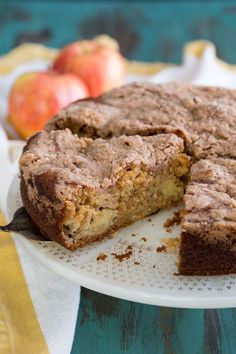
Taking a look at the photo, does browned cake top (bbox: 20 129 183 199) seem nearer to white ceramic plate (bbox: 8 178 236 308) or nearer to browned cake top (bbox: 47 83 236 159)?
browned cake top (bbox: 47 83 236 159)

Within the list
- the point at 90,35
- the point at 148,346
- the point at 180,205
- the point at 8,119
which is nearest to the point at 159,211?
A: the point at 180,205

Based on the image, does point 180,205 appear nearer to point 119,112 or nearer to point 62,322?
point 119,112

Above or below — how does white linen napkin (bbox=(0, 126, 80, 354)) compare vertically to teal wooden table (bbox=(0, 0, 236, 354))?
below

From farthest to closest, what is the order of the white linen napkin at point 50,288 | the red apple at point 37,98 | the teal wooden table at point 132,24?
the teal wooden table at point 132,24
the red apple at point 37,98
the white linen napkin at point 50,288

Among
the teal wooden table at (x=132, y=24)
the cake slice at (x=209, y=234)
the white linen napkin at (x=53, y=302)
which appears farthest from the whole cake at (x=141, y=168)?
the teal wooden table at (x=132, y=24)

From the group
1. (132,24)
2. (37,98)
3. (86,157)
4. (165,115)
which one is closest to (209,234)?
(86,157)

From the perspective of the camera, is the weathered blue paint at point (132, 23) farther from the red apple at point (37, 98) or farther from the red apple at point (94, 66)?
the red apple at point (37, 98)

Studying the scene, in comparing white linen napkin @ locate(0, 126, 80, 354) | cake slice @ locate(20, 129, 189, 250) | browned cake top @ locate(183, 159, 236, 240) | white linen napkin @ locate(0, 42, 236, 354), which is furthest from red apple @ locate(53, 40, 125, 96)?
browned cake top @ locate(183, 159, 236, 240)
